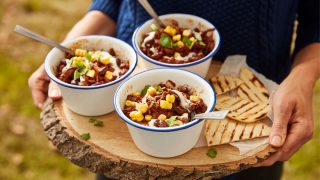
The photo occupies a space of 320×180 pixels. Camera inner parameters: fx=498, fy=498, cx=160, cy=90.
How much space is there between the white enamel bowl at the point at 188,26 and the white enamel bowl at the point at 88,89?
0.06m

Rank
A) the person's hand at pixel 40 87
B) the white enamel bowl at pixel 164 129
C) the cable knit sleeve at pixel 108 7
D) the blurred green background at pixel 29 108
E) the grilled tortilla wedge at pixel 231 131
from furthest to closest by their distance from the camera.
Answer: the blurred green background at pixel 29 108, the cable knit sleeve at pixel 108 7, the person's hand at pixel 40 87, the grilled tortilla wedge at pixel 231 131, the white enamel bowl at pixel 164 129

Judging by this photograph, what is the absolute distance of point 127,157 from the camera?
1.78m

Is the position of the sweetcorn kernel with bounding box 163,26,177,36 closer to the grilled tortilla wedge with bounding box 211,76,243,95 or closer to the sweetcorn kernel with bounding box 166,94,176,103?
the grilled tortilla wedge with bounding box 211,76,243,95

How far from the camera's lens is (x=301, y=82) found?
6.63 ft

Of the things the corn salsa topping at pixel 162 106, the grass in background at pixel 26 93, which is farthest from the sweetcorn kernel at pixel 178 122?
the grass in background at pixel 26 93

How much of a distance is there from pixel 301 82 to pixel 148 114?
67 centimetres

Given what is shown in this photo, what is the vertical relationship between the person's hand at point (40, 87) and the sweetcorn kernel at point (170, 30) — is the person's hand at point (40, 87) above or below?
below

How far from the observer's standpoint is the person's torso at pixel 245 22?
2068 millimetres

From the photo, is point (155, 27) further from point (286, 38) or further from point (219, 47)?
point (286, 38)

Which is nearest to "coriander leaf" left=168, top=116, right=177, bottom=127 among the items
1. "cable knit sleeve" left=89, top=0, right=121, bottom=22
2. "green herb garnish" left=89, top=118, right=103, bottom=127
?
"green herb garnish" left=89, top=118, right=103, bottom=127

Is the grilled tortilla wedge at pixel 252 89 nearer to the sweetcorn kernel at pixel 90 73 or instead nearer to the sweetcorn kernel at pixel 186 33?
the sweetcorn kernel at pixel 186 33

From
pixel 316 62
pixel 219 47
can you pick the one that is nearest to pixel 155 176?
pixel 219 47

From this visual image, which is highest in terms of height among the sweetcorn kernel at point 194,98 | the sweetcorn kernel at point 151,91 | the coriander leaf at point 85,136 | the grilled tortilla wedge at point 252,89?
the sweetcorn kernel at point 151,91

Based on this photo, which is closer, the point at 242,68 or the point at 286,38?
Answer: the point at 242,68
